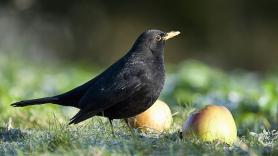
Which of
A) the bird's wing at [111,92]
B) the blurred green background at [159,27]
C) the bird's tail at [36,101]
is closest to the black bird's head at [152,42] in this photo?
the bird's wing at [111,92]

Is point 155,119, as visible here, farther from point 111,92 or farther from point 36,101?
point 36,101

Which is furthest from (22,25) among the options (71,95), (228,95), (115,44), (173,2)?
(71,95)

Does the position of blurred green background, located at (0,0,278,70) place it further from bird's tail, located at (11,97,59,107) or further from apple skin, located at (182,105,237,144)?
apple skin, located at (182,105,237,144)

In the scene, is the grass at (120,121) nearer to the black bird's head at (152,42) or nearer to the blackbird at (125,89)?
the blackbird at (125,89)

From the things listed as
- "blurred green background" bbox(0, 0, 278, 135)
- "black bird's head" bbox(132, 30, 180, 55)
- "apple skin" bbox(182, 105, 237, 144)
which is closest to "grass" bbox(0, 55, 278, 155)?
"apple skin" bbox(182, 105, 237, 144)

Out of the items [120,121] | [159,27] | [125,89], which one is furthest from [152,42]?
[159,27]

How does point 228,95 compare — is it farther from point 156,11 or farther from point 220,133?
point 156,11
